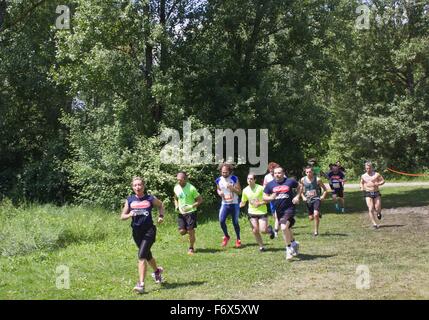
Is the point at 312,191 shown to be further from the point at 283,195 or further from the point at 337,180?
the point at 337,180

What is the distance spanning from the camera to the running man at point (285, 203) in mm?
11453

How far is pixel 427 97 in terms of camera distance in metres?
38.1

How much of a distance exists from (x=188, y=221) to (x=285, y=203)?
2451 mm

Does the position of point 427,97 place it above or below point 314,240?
above

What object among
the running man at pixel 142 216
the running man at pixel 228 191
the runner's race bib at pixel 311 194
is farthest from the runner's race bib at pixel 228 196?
the running man at pixel 142 216

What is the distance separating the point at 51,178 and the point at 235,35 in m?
10.7

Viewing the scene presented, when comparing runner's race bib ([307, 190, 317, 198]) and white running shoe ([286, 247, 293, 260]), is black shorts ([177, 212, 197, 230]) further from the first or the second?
runner's race bib ([307, 190, 317, 198])

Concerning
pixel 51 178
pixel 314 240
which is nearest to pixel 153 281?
pixel 314 240

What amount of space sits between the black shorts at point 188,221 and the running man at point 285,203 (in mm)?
1919

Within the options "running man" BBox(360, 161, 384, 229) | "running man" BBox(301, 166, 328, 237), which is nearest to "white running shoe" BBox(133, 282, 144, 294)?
"running man" BBox(301, 166, 328, 237)

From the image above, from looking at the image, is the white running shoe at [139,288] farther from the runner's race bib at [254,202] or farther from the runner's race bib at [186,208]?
the runner's race bib at [254,202]

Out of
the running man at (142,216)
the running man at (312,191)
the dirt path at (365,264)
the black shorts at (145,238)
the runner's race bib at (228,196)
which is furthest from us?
the running man at (312,191)

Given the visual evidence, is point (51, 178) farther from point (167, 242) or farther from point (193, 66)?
point (167, 242)

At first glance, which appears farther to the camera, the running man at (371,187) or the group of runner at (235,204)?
the running man at (371,187)
